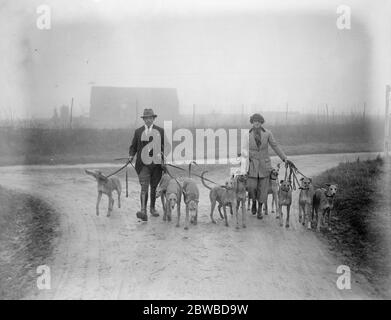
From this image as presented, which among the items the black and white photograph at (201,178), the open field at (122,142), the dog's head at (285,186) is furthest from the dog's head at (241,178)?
the open field at (122,142)

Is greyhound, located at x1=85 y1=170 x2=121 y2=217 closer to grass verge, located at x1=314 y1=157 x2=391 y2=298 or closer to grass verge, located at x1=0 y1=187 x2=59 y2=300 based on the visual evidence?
grass verge, located at x1=0 y1=187 x2=59 y2=300

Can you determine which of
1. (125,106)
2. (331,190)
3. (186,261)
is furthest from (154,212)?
(125,106)

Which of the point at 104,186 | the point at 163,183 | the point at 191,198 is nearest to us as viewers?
the point at 191,198

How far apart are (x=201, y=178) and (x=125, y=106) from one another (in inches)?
491

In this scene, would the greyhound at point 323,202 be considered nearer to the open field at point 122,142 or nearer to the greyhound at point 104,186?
the greyhound at point 104,186

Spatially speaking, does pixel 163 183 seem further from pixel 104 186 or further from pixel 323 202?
pixel 323 202

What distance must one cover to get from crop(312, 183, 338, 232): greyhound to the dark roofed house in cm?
992

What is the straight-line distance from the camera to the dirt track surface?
4336 mm

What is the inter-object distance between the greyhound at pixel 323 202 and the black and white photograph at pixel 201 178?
0.02 metres

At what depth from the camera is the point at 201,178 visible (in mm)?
7105

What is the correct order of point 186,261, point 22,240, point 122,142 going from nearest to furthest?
point 186,261
point 22,240
point 122,142

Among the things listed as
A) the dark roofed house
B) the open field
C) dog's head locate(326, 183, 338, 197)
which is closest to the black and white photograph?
dog's head locate(326, 183, 338, 197)
